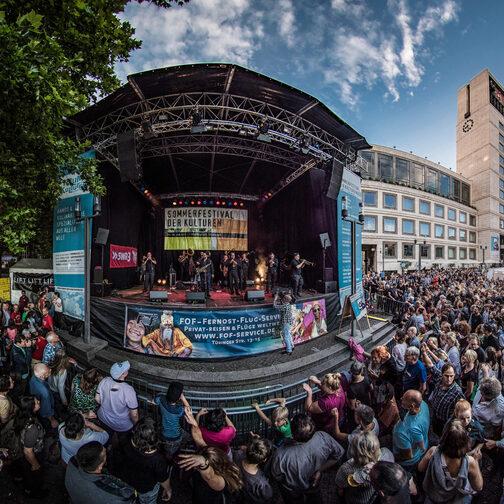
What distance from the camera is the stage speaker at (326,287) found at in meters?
8.68

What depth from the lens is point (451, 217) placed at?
102 feet

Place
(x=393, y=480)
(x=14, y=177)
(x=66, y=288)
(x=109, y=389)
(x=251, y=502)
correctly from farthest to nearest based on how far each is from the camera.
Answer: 1. (x=66, y=288)
2. (x=14, y=177)
3. (x=109, y=389)
4. (x=251, y=502)
5. (x=393, y=480)

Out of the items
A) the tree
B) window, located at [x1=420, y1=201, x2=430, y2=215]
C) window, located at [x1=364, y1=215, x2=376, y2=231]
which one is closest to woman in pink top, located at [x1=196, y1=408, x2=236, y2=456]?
the tree

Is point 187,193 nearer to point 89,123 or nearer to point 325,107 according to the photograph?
point 89,123

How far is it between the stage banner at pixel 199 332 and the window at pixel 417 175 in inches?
1230

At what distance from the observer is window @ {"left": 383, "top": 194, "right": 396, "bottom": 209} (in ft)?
79.8

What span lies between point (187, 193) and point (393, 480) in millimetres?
14021

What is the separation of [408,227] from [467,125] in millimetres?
31855

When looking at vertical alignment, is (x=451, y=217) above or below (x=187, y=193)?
above

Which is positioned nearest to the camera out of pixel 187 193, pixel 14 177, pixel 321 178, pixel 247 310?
pixel 14 177

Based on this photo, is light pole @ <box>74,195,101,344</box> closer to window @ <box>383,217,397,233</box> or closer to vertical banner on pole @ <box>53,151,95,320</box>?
vertical banner on pole @ <box>53,151,95,320</box>

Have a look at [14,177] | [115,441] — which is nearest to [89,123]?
[14,177]

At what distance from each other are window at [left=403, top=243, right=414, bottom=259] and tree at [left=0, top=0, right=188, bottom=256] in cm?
2907

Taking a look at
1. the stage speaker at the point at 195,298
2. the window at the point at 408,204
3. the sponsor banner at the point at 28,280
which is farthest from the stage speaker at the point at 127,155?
the window at the point at 408,204
